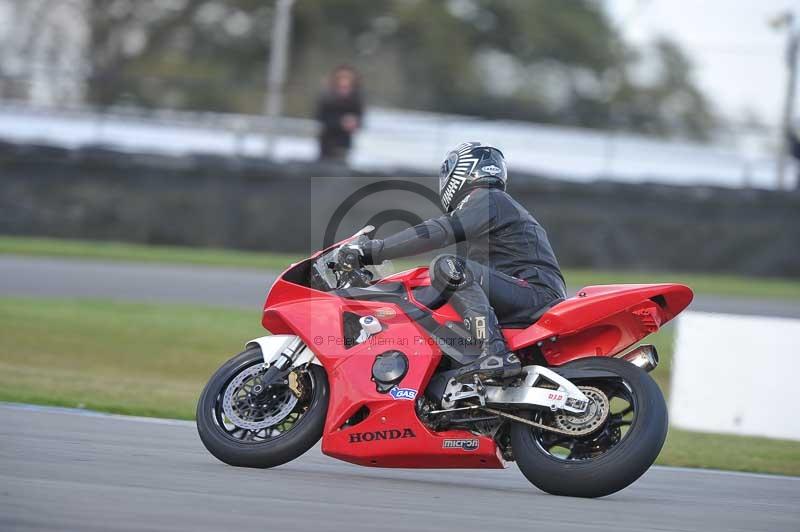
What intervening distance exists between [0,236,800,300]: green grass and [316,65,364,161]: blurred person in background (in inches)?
72.7

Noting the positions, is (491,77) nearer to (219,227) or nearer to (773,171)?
(773,171)

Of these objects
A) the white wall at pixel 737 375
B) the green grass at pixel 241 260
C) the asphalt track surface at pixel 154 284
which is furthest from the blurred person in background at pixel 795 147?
the white wall at pixel 737 375

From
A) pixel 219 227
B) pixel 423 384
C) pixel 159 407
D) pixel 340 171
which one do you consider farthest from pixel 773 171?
pixel 423 384

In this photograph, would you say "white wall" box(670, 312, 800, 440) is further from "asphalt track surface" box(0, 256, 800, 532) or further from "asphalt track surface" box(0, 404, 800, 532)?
"asphalt track surface" box(0, 404, 800, 532)

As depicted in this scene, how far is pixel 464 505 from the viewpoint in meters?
5.25

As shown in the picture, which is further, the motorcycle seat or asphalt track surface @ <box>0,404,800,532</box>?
the motorcycle seat

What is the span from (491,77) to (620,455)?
2343 centimetres

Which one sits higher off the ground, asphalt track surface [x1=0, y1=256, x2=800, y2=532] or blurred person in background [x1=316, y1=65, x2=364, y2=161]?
blurred person in background [x1=316, y1=65, x2=364, y2=161]

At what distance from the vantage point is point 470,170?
619cm

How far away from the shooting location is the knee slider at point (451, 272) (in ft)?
19.3

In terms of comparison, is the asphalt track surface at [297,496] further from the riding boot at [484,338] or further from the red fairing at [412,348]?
the riding boot at [484,338]

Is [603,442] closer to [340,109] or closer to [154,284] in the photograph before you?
[154,284]

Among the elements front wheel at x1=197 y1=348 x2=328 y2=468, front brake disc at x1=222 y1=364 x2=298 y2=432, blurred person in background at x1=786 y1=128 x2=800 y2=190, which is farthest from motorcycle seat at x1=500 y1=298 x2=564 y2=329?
blurred person in background at x1=786 y1=128 x2=800 y2=190

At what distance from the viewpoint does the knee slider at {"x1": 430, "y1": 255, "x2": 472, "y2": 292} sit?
19.3 ft
